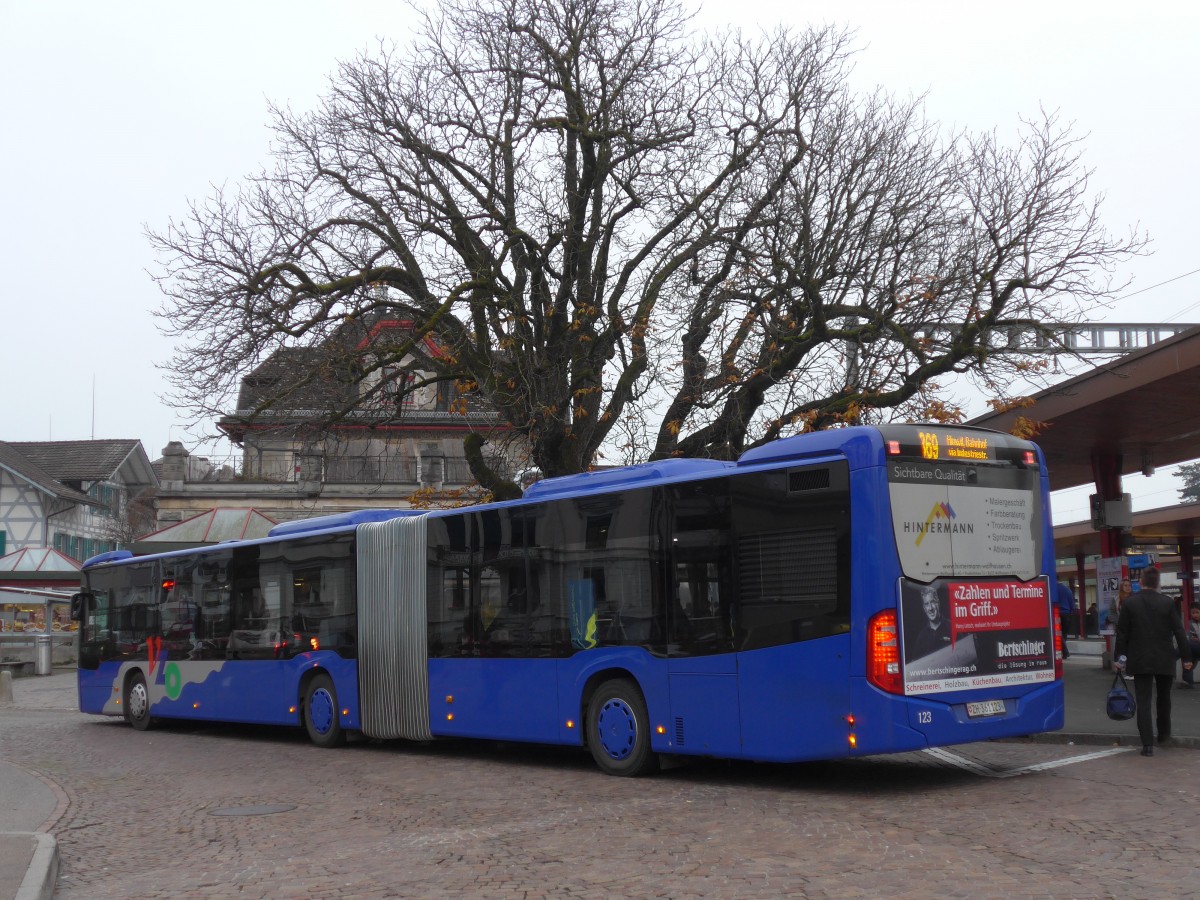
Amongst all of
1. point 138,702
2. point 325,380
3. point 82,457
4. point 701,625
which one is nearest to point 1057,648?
point 701,625

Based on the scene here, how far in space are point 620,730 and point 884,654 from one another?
337 centimetres

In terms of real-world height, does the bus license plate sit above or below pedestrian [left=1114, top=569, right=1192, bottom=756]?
below

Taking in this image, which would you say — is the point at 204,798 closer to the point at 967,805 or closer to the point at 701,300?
the point at 967,805

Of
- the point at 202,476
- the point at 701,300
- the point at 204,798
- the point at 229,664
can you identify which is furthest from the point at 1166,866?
the point at 202,476

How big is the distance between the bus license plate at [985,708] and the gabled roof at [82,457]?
63.3 meters

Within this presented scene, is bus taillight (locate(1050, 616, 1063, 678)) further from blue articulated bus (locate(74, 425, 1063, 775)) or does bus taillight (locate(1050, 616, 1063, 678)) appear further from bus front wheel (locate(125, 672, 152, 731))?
bus front wheel (locate(125, 672, 152, 731))

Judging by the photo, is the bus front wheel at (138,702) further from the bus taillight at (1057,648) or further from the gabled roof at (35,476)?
the gabled roof at (35,476)

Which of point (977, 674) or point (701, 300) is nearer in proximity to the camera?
point (977, 674)

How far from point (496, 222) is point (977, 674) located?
14.9m

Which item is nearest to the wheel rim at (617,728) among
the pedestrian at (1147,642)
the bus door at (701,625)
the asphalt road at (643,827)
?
the asphalt road at (643,827)

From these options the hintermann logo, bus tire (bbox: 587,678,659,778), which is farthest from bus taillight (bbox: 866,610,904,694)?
bus tire (bbox: 587,678,659,778)

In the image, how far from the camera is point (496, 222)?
24.0 meters

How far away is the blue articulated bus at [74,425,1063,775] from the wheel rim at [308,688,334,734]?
1.1 inches

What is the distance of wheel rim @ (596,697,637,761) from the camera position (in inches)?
513
